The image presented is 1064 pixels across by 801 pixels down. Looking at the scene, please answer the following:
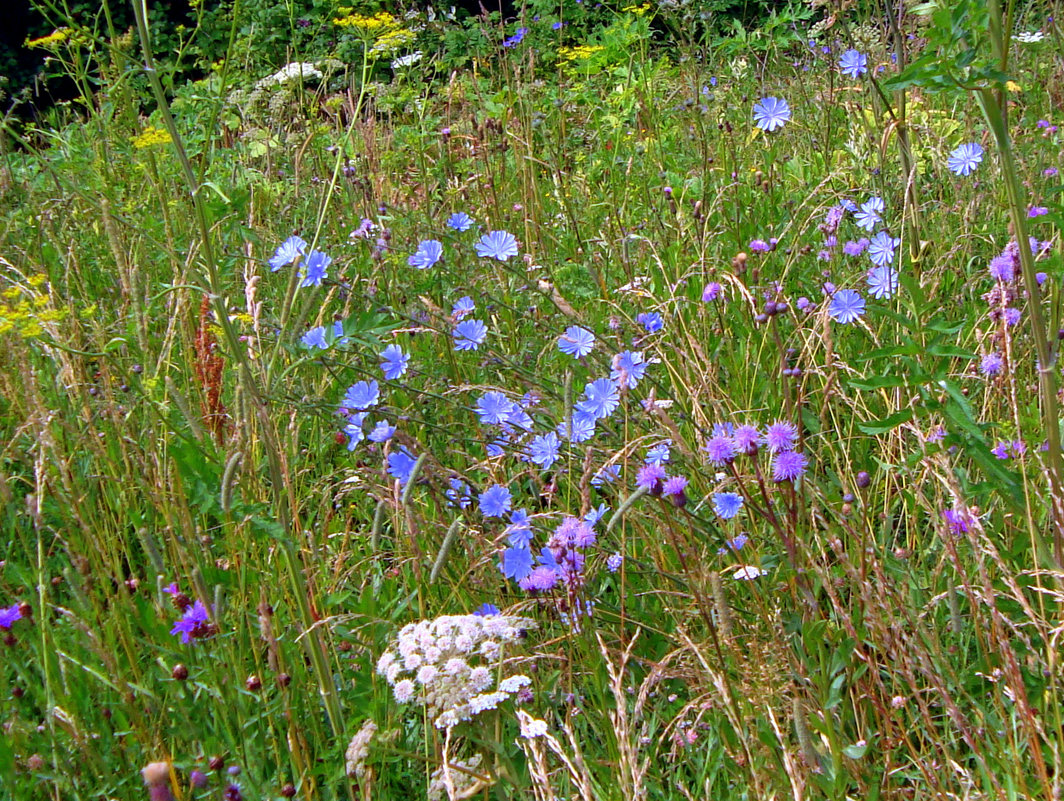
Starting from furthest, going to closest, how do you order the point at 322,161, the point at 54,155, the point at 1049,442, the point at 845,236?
the point at 54,155 → the point at 322,161 → the point at 845,236 → the point at 1049,442

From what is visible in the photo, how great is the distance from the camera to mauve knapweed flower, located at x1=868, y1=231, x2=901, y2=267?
2.12 meters

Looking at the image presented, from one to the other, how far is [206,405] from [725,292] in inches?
48.7

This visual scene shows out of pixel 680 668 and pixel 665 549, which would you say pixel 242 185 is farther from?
pixel 680 668

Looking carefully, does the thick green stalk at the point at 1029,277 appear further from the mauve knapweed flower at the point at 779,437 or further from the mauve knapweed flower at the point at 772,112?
the mauve knapweed flower at the point at 772,112

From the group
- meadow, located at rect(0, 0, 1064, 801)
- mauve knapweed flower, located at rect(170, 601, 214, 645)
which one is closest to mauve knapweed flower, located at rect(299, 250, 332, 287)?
meadow, located at rect(0, 0, 1064, 801)

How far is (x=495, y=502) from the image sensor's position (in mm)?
1487

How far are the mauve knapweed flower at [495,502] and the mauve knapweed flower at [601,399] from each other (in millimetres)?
194

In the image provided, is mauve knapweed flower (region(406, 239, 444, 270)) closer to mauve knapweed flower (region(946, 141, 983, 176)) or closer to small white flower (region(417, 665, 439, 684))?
small white flower (region(417, 665, 439, 684))

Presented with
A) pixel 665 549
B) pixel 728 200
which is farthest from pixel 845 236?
pixel 665 549

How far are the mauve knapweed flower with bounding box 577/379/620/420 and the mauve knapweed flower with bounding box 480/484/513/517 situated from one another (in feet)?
0.63

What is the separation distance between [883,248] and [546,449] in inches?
38.5

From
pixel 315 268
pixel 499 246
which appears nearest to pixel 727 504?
pixel 499 246

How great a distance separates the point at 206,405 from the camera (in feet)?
6.51

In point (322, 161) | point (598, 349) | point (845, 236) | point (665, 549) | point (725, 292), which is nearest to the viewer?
point (665, 549)
